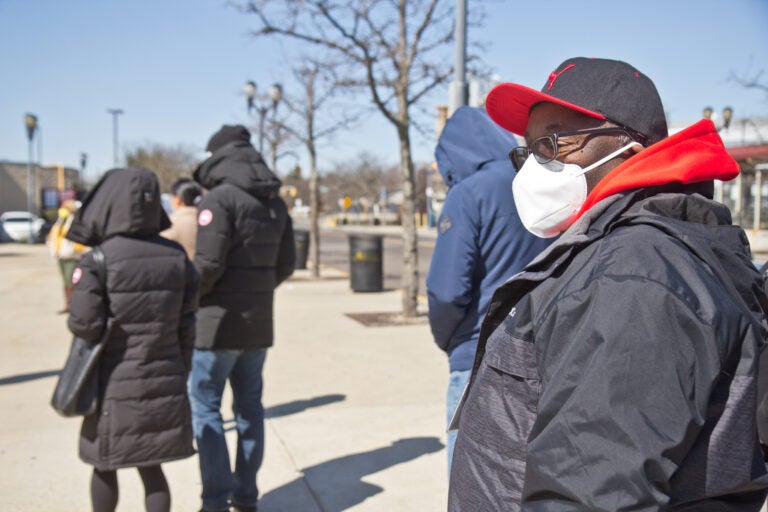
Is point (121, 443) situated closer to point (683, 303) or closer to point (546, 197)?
point (546, 197)

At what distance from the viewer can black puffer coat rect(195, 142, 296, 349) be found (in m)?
3.85

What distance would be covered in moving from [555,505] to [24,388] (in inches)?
257

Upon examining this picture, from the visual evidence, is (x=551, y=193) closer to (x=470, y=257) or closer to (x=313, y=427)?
(x=470, y=257)

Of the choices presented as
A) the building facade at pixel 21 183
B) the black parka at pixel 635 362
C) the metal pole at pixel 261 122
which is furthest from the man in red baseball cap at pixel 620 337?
the building facade at pixel 21 183

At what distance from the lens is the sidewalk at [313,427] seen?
4316 mm

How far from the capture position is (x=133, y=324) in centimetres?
331

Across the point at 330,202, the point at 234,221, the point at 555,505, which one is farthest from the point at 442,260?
the point at 330,202

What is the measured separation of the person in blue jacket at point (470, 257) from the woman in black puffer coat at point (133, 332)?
1.23 m

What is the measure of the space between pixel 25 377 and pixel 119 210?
451cm

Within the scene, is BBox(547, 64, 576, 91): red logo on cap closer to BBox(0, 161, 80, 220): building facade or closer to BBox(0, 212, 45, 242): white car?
BBox(0, 212, 45, 242): white car

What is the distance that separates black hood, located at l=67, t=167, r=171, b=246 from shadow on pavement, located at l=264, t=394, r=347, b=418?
2802 mm

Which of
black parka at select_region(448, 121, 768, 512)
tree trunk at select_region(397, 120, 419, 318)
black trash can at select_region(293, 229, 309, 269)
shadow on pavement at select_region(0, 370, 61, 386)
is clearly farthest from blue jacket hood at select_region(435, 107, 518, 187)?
black trash can at select_region(293, 229, 309, 269)

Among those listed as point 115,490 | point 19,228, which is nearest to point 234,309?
point 115,490

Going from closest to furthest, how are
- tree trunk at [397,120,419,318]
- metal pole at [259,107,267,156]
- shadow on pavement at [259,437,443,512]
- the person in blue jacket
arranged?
the person in blue jacket < shadow on pavement at [259,437,443,512] < tree trunk at [397,120,419,318] < metal pole at [259,107,267,156]
